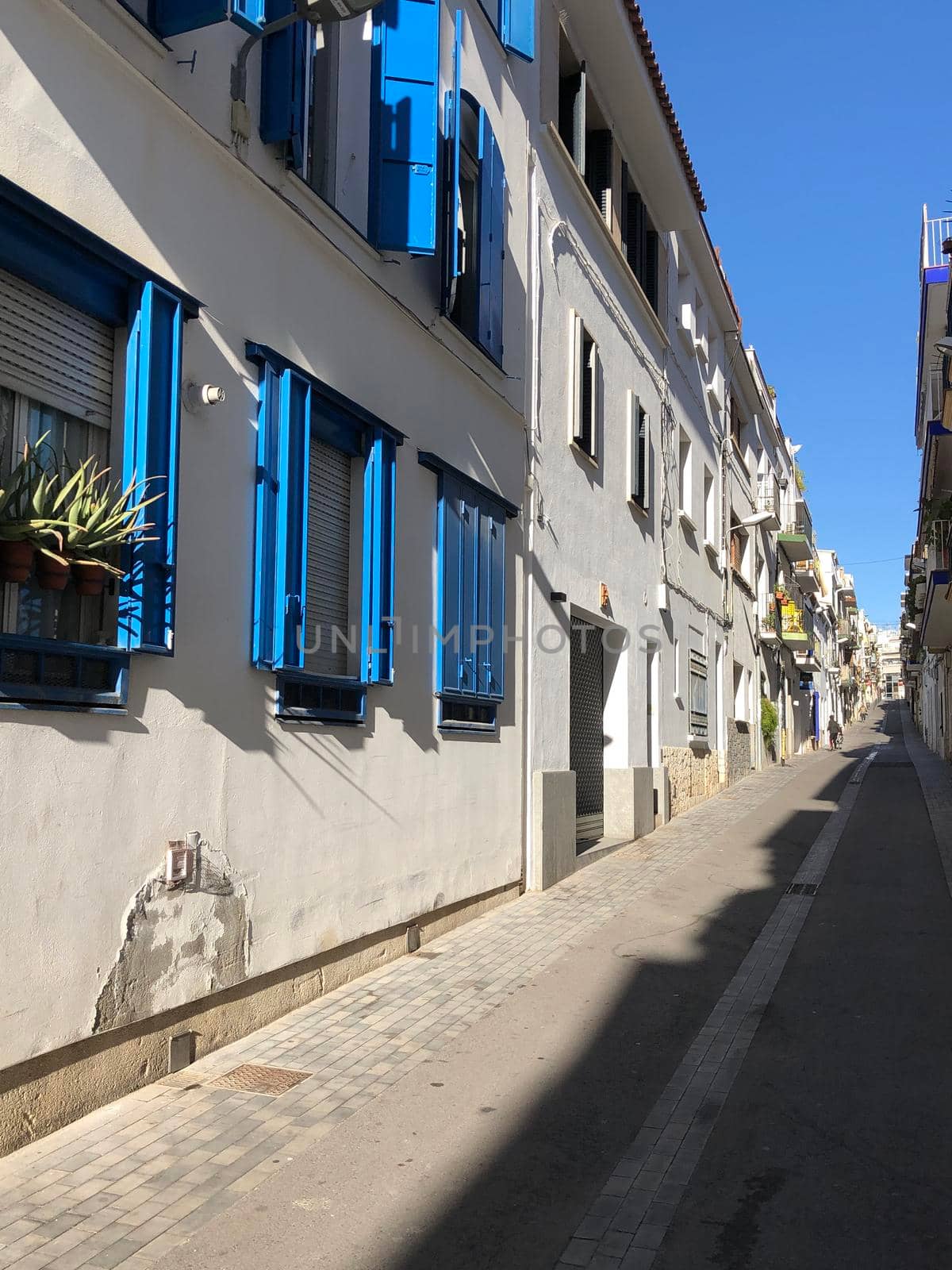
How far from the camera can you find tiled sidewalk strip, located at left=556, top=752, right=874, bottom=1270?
3.77 metres

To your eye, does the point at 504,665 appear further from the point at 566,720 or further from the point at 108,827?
the point at 108,827

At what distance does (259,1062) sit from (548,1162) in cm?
171

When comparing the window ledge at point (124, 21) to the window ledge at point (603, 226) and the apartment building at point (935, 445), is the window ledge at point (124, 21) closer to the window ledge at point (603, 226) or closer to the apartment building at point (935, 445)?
the window ledge at point (603, 226)

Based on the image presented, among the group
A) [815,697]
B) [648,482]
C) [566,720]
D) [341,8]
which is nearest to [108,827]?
[341,8]

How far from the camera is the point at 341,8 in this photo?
5.43 metres

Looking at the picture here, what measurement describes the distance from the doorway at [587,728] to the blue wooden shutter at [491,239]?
12.3 ft

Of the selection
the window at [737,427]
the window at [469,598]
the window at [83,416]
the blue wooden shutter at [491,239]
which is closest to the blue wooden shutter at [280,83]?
the window at [83,416]

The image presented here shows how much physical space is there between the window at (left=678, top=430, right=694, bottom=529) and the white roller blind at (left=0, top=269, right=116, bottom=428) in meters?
13.2

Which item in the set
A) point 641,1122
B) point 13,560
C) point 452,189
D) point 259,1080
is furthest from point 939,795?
point 13,560

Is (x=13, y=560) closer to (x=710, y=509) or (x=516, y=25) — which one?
(x=516, y=25)

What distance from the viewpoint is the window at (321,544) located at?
608 cm

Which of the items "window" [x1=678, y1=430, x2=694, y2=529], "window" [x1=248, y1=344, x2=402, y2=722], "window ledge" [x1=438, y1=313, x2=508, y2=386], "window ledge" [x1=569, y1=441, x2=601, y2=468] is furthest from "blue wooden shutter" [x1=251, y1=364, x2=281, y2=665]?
"window" [x1=678, y1=430, x2=694, y2=529]

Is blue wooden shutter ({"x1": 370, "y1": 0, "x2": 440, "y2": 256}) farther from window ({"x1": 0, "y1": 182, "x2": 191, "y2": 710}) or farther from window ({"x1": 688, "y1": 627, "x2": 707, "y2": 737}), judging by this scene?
window ({"x1": 688, "y1": 627, "x2": 707, "y2": 737})

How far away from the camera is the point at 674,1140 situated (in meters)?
4.72
